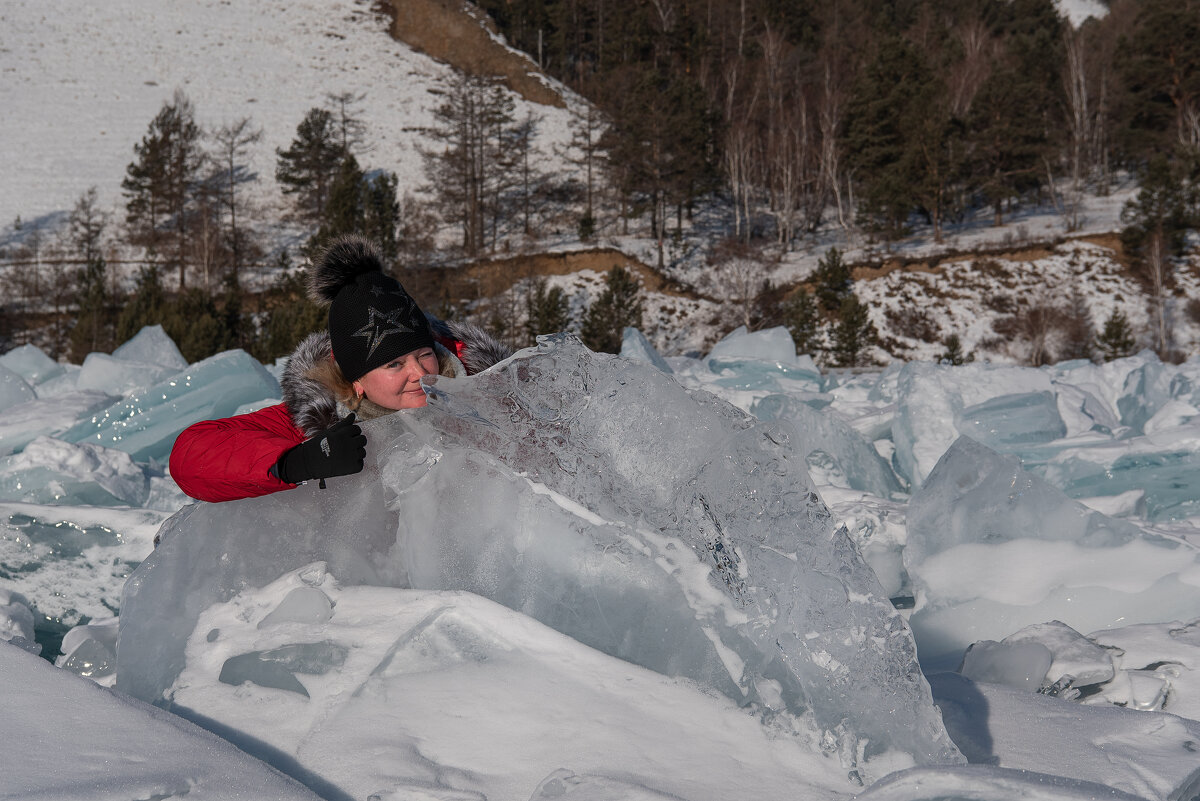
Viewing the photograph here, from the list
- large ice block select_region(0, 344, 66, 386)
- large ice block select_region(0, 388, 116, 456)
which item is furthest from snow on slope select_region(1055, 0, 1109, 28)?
large ice block select_region(0, 388, 116, 456)

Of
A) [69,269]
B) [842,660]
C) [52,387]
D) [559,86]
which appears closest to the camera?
[842,660]

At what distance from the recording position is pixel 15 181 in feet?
103

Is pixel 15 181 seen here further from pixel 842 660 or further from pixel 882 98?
pixel 842 660

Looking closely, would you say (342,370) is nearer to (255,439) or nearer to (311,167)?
(255,439)

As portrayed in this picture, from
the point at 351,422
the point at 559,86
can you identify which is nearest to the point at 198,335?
the point at 351,422

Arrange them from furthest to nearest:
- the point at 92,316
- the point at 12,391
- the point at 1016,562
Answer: the point at 92,316 < the point at 12,391 < the point at 1016,562

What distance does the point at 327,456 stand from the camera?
5.67ft

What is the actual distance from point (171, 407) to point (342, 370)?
290 centimetres

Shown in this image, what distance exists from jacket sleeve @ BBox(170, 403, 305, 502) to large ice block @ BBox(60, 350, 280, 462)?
2.78m

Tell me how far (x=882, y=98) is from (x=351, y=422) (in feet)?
108

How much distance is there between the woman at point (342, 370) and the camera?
188cm

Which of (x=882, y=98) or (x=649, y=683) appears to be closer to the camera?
(x=649, y=683)

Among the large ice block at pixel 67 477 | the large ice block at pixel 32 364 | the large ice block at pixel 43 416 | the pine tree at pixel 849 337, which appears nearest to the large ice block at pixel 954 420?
the large ice block at pixel 67 477

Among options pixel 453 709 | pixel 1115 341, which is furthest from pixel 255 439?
→ pixel 1115 341
